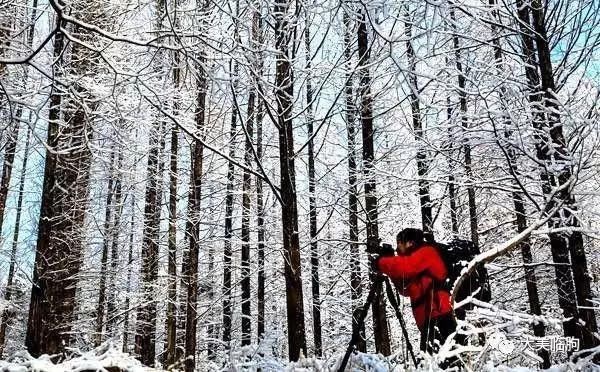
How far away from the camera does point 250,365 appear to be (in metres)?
3.15

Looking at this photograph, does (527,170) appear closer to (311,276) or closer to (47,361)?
(47,361)

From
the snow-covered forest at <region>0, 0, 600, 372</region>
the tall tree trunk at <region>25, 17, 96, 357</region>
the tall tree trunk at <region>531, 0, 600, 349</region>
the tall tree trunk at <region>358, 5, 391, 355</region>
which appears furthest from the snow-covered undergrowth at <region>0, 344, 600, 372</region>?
the tall tree trunk at <region>25, 17, 96, 357</region>

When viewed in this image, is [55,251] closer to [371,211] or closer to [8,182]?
[371,211]

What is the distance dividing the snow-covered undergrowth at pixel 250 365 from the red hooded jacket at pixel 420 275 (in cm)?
51

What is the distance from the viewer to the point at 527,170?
21.3 ft

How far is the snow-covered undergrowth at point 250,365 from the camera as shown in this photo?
2111mm

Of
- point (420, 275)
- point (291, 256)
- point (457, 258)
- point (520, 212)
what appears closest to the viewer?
point (420, 275)

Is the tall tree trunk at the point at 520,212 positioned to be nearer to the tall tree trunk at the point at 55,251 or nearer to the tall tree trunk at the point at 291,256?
the tall tree trunk at the point at 291,256

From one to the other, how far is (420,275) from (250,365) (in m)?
1.46

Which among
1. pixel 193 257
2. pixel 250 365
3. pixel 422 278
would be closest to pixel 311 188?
pixel 193 257

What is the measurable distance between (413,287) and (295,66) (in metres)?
2.63

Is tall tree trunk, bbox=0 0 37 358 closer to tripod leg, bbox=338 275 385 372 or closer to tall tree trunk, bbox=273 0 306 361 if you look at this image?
tall tree trunk, bbox=273 0 306 361

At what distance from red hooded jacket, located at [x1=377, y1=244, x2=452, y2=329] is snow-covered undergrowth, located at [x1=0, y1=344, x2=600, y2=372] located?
0.51m

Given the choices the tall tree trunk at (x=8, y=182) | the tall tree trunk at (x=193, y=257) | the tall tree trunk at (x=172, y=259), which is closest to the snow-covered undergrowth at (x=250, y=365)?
the tall tree trunk at (x=8, y=182)
